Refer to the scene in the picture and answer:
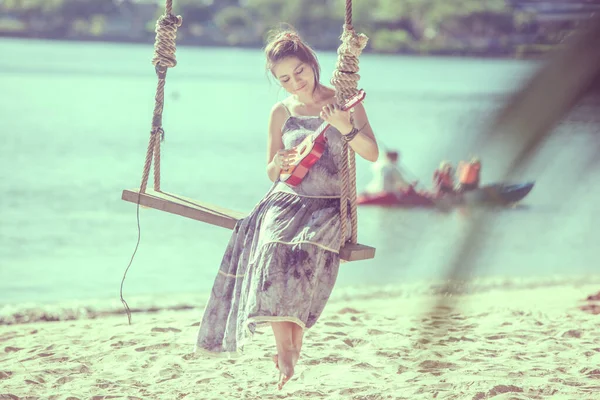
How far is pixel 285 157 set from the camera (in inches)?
126

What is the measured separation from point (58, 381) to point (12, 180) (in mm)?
16188

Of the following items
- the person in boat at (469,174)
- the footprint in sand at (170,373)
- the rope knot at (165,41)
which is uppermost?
the rope knot at (165,41)

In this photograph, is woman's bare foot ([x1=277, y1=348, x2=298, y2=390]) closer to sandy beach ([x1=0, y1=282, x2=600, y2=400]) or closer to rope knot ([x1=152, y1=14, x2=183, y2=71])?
sandy beach ([x1=0, y1=282, x2=600, y2=400])

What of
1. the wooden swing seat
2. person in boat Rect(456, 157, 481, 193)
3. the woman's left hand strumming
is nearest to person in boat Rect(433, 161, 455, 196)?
person in boat Rect(456, 157, 481, 193)

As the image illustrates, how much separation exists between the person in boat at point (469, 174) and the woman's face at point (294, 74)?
2.55 meters

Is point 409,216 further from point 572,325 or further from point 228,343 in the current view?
point 572,325

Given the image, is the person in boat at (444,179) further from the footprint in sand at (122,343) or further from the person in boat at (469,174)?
the footprint in sand at (122,343)

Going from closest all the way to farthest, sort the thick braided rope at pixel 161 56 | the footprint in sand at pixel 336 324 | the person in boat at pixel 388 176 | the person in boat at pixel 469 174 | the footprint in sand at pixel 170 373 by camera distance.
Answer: the person in boat at pixel 469 174
the thick braided rope at pixel 161 56
the footprint in sand at pixel 170 373
the footprint in sand at pixel 336 324
the person in boat at pixel 388 176

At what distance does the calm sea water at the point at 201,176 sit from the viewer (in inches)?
23.2

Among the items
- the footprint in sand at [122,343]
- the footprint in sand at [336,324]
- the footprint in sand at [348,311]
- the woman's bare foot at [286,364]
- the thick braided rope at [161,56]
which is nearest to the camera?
the woman's bare foot at [286,364]

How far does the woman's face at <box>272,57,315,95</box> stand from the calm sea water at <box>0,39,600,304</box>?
319 mm

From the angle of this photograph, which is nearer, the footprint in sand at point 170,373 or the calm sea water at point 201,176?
the calm sea water at point 201,176

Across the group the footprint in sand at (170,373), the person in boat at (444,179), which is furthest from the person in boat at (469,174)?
the footprint in sand at (170,373)

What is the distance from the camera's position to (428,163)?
1.86 ft
